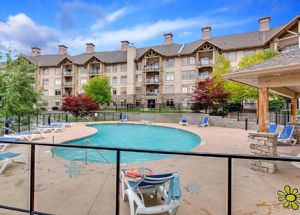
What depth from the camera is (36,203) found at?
12.7ft

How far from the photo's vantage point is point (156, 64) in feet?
141

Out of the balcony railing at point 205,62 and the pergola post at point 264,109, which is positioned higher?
the balcony railing at point 205,62

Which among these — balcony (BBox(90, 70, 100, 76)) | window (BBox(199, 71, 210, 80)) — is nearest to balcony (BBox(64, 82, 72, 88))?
balcony (BBox(90, 70, 100, 76))

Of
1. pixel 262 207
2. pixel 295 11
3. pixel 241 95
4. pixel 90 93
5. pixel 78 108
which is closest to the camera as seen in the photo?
pixel 262 207

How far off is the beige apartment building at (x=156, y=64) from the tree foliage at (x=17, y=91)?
23310 mm

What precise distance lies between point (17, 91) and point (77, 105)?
13.4m

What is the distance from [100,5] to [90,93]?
60.1 feet

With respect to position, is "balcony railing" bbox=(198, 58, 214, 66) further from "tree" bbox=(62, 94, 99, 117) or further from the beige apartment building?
"tree" bbox=(62, 94, 99, 117)

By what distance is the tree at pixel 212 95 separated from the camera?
22.8 meters

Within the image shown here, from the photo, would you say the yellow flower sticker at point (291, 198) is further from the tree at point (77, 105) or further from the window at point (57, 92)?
the window at point (57, 92)

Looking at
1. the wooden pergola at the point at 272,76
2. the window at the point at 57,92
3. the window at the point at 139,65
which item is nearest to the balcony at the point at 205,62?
the window at the point at 139,65

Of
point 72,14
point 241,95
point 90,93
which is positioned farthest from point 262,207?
point 90,93

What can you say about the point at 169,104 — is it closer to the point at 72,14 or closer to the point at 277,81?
the point at 72,14

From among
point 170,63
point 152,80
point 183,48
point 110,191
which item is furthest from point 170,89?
point 110,191
